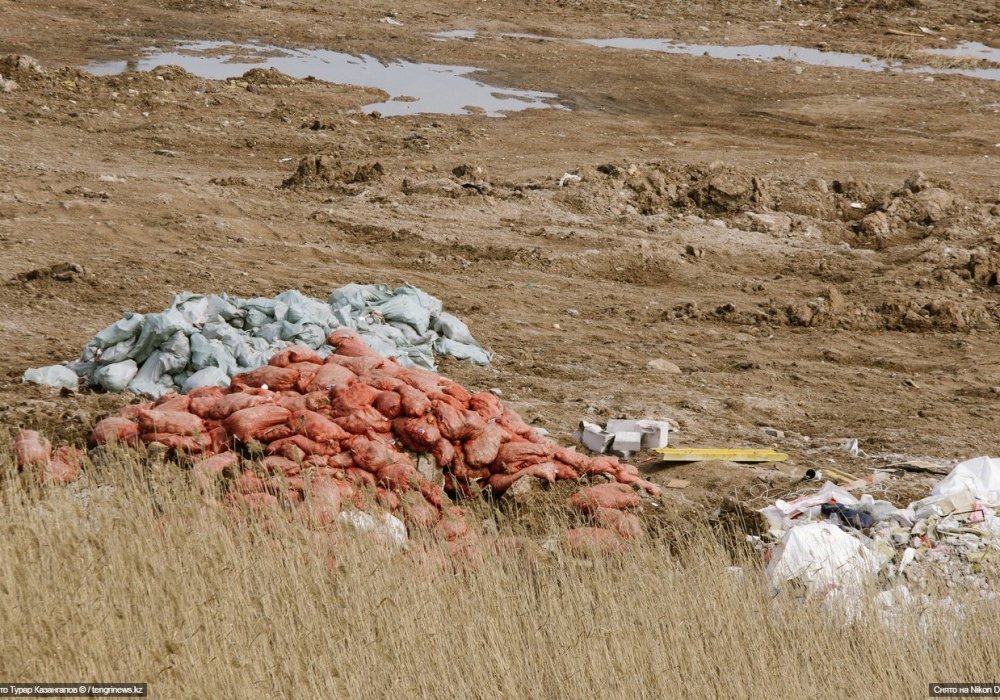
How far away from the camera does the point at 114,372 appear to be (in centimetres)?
Answer: 822

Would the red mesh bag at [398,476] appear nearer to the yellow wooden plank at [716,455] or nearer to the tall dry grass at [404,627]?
the tall dry grass at [404,627]

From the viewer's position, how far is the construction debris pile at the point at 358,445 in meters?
6.54

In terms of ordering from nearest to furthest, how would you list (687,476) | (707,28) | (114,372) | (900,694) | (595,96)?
(900,694)
(687,476)
(114,372)
(595,96)
(707,28)

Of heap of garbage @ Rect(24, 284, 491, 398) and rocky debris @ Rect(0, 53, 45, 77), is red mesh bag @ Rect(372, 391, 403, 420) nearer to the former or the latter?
heap of garbage @ Rect(24, 284, 491, 398)

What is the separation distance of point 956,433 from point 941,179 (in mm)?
7269

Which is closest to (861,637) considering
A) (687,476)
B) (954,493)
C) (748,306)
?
(954,493)


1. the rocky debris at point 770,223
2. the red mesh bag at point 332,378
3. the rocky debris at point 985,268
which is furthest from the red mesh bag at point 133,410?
the rocky debris at point 985,268

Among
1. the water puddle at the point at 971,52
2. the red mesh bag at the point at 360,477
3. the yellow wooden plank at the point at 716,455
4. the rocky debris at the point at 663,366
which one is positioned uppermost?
the water puddle at the point at 971,52

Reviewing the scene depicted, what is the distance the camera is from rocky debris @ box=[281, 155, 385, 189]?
14164mm

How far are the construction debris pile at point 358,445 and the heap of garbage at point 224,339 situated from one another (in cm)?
77

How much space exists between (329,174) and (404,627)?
33.2 feet

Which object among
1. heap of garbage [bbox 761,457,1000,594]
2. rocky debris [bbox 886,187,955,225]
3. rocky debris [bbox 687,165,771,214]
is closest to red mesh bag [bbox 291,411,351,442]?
heap of garbage [bbox 761,457,1000,594]

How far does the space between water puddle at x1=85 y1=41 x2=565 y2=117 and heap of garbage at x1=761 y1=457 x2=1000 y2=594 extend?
13196 millimetres

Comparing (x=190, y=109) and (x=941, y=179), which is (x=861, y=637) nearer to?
(x=941, y=179)
